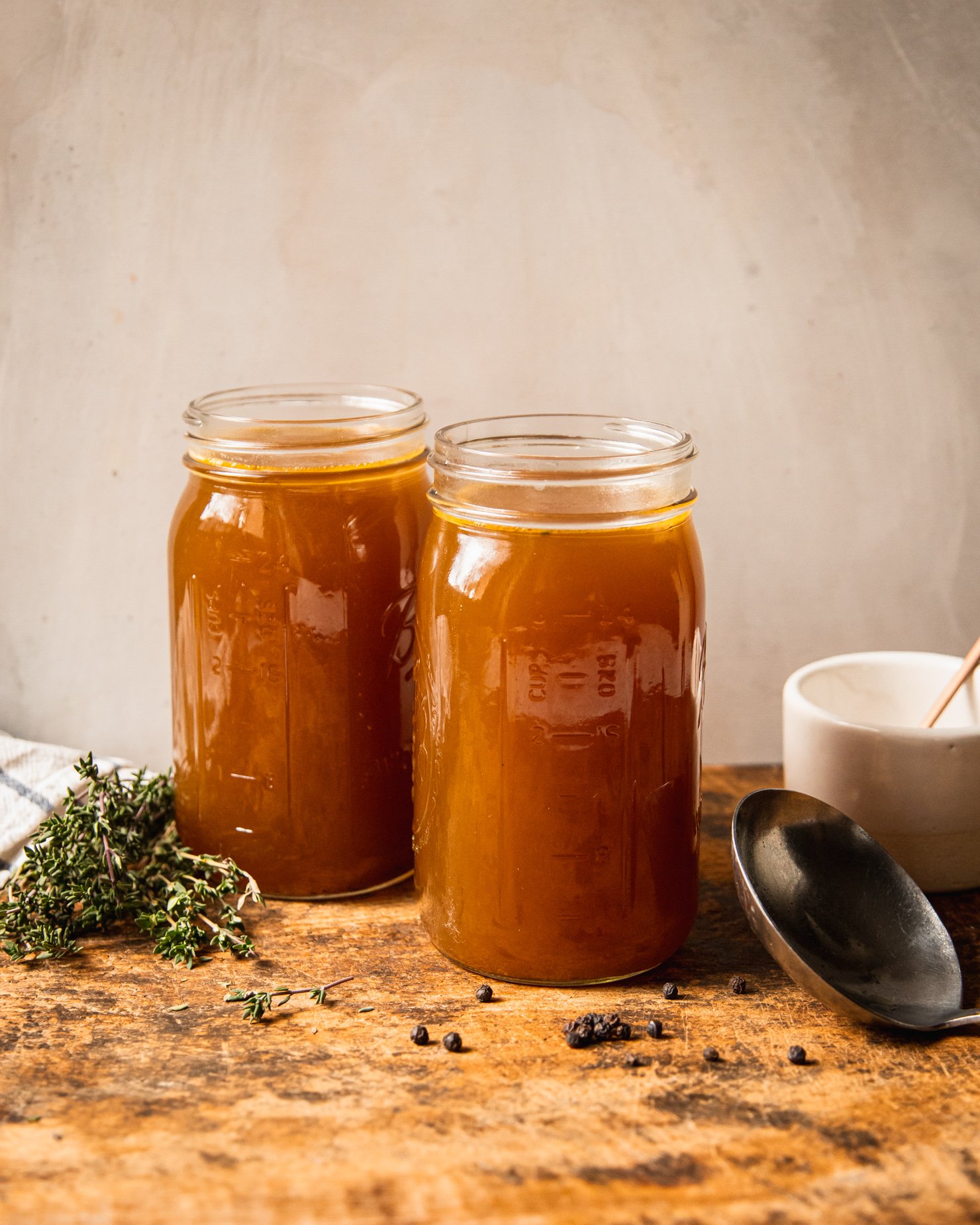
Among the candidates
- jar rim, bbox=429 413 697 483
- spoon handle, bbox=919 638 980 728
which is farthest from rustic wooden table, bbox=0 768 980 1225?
jar rim, bbox=429 413 697 483

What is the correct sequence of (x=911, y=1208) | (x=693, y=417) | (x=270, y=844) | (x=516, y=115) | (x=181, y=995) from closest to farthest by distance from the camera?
(x=911, y=1208)
(x=181, y=995)
(x=270, y=844)
(x=516, y=115)
(x=693, y=417)

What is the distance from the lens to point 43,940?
1063mm

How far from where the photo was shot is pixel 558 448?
1114 millimetres

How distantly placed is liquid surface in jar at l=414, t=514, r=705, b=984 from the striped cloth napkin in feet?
1.41

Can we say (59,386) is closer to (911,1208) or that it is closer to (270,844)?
(270,844)

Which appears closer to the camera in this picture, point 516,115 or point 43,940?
point 43,940

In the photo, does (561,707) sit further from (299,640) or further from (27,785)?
(27,785)

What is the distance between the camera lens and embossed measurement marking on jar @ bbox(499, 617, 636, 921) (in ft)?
3.11

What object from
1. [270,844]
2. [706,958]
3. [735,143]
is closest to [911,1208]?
[706,958]

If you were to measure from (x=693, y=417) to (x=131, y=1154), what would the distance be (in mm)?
1046

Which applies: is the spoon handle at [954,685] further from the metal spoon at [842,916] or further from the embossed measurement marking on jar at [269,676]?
the embossed measurement marking on jar at [269,676]

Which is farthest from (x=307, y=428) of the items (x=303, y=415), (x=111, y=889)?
(x=111, y=889)

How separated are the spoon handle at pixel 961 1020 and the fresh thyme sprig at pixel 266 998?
49 cm

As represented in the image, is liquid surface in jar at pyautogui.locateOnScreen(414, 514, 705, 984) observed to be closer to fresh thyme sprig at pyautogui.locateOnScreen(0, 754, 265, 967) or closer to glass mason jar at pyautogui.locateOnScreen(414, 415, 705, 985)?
glass mason jar at pyautogui.locateOnScreen(414, 415, 705, 985)
